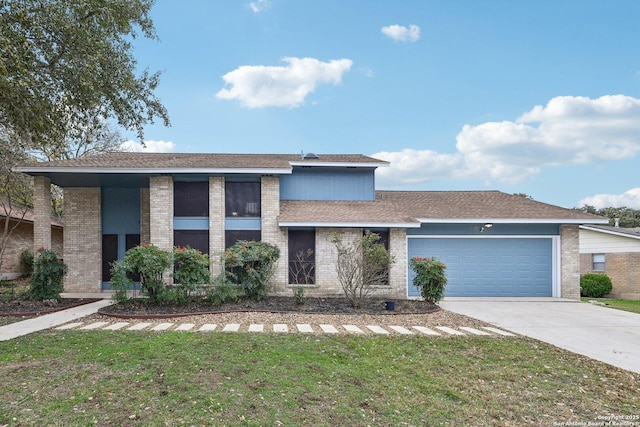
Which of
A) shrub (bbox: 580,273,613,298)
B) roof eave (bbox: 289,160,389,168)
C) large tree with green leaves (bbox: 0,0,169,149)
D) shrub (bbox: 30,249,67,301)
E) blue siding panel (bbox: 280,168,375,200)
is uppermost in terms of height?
large tree with green leaves (bbox: 0,0,169,149)

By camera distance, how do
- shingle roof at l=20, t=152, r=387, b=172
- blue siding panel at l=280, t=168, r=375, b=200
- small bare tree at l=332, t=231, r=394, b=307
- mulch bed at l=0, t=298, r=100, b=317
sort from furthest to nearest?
blue siding panel at l=280, t=168, r=375, b=200
shingle roof at l=20, t=152, r=387, b=172
small bare tree at l=332, t=231, r=394, b=307
mulch bed at l=0, t=298, r=100, b=317

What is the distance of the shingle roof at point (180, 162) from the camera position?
1180cm

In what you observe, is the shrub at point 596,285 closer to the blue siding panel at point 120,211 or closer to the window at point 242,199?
the window at point 242,199

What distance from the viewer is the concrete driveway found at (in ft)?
21.4

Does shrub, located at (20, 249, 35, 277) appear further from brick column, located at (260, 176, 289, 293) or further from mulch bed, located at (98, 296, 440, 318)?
brick column, located at (260, 176, 289, 293)

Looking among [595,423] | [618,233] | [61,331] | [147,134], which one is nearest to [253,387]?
[595,423]

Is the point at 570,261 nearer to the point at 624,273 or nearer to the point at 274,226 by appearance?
the point at 624,273

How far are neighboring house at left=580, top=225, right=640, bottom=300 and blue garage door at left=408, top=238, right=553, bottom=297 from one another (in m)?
6.11

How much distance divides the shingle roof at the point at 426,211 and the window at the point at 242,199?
1.01m

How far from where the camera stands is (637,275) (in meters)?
16.3

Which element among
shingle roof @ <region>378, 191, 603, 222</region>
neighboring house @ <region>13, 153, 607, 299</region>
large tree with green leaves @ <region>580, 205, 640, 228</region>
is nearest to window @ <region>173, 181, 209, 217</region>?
neighboring house @ <region>13, 153, 607, 299</region>

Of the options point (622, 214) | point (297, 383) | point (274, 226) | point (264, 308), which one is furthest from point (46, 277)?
point (622, 214)

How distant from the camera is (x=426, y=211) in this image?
44.7 feet

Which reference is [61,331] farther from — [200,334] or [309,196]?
[309,196]
